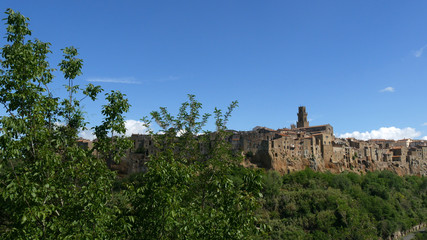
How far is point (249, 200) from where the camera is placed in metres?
8.09

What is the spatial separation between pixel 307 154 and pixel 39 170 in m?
50.7

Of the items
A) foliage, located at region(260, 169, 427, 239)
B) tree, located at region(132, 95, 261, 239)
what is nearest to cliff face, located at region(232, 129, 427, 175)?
foliage, located at region(260, 169, 427, 239)

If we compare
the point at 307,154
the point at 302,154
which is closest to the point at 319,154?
the point at 307,154

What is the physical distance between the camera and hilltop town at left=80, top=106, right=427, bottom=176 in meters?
48.8

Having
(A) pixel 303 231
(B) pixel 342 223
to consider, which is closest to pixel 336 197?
(B) pixel 342 223

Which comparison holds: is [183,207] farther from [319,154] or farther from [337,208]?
[319,154]

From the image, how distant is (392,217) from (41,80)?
171 ft

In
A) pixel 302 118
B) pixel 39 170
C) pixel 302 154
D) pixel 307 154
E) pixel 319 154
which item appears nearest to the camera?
pixel 39 170

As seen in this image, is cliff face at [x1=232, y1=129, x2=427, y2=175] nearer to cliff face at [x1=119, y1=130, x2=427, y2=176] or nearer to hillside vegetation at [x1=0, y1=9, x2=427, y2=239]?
cliff face at [x1=119, y1=130, x2=427, y2=176]

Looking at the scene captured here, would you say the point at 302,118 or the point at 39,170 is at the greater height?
the point at 302,118

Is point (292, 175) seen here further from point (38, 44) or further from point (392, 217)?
point (38, 44)

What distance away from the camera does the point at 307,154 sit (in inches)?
2138

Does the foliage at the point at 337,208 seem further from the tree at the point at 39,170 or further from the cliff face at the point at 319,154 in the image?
the tree at the point at 39,170

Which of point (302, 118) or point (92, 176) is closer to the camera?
point (92, 176)
